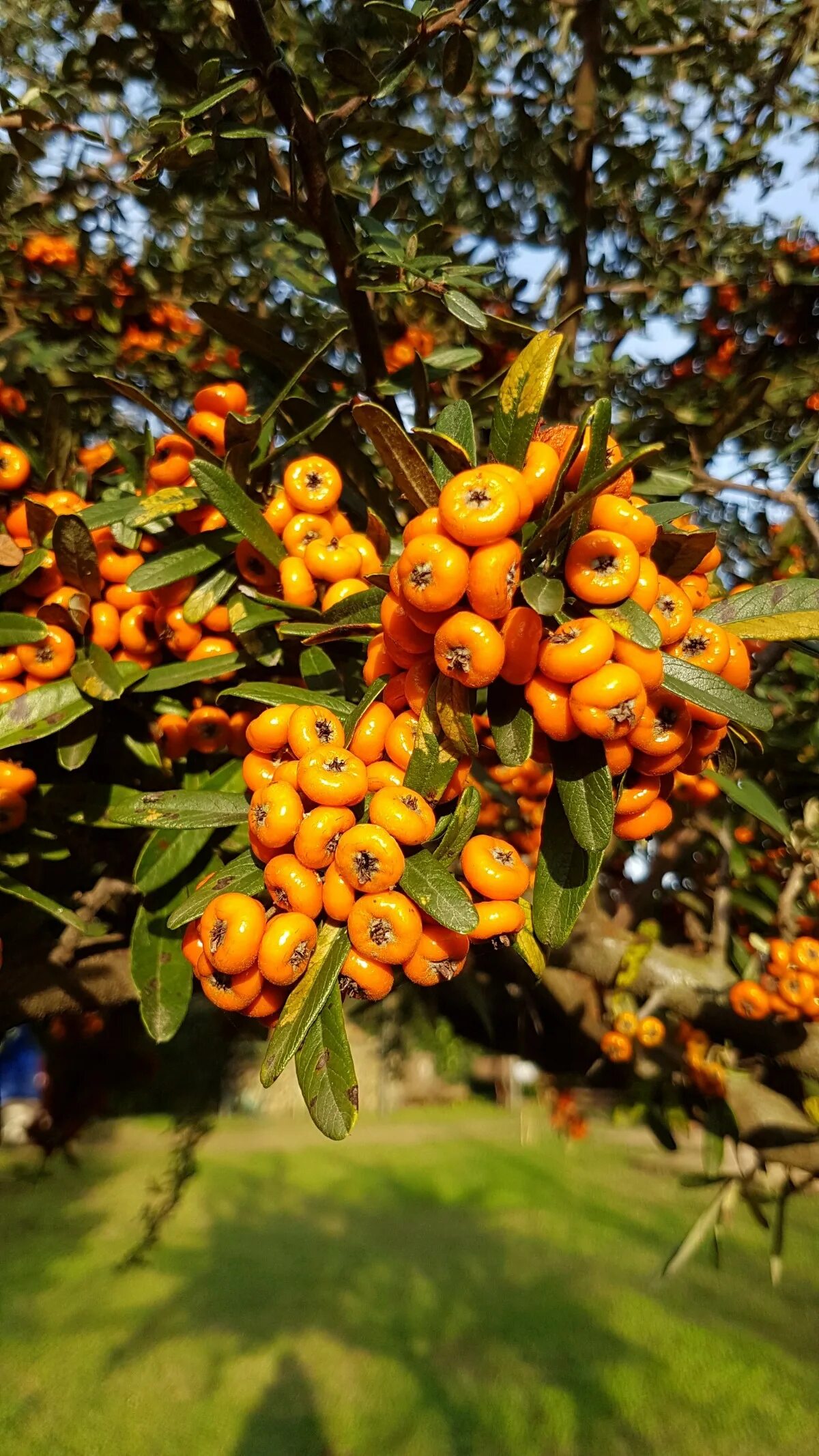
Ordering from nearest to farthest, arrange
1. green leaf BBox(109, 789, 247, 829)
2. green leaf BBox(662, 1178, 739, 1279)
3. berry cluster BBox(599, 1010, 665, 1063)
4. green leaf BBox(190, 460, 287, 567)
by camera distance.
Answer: green leaf BBox(109, 789, 247, 829) → green leaf BBox(190, 460, 287, 567) → berry cluster BBox(599, 1010, 665, 1063) → green leaf BBox(662, 1178, 739, 1279)

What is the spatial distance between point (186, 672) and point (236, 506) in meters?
0.34

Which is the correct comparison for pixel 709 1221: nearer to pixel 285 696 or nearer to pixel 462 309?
pixel 285 696

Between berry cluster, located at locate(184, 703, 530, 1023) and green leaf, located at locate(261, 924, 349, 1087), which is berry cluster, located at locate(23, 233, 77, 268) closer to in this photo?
berry cluster, located at locate(184, 703, 530, 1023)

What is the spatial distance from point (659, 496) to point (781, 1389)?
4.07 metres

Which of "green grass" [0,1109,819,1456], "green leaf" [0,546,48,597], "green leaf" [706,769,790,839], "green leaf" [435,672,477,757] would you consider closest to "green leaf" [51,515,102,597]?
"green leaf" [0,546,48,597]

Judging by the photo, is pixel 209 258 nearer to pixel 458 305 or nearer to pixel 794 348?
pixel 458 305

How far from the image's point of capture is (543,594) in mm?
896

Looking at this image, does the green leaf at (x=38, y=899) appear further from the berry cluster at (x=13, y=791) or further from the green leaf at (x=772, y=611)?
the green leaf at (x=772, y=611)

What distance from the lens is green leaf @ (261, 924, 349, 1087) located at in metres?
0.89

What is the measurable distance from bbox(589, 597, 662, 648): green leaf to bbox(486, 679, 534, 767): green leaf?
6.9 inches

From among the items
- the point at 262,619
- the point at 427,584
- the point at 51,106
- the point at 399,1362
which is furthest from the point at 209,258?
the point at 399,1362

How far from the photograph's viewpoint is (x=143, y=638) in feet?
5.29

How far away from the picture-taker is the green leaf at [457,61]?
4.73 feet

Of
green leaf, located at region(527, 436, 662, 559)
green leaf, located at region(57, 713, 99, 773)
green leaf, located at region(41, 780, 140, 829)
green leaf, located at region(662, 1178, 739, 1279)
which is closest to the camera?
green leaf, located at region(527, 436, 662, 559)
